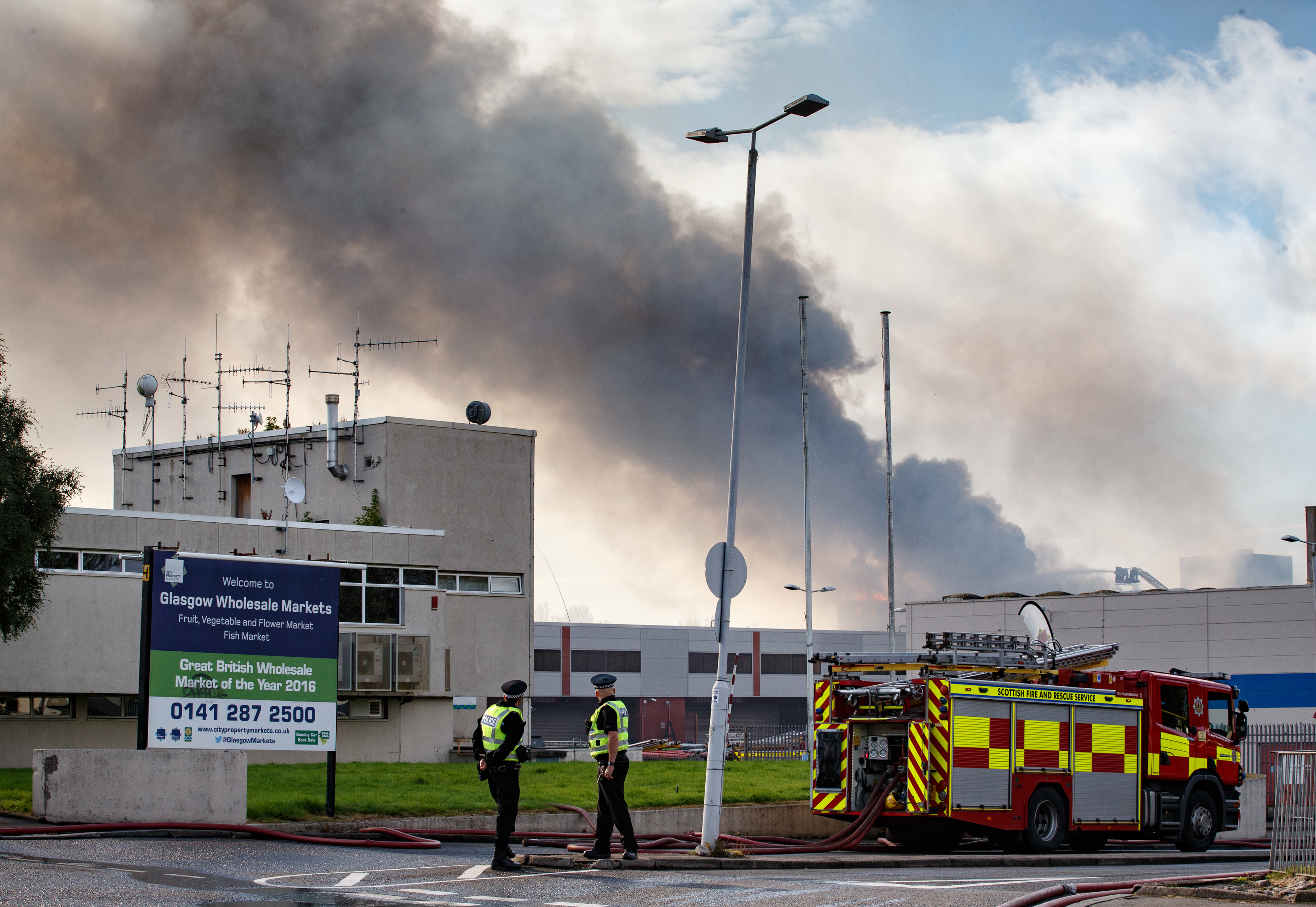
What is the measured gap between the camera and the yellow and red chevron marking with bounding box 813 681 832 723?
19.3 m

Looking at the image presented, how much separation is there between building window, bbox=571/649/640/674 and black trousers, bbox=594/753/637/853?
66.7 metres

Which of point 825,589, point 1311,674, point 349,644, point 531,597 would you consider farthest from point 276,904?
point 1311,674

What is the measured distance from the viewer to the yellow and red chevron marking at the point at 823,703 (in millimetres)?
19312

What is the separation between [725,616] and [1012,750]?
17.3ft

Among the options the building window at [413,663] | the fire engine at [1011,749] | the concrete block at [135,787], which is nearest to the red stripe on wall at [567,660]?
the building window at [413,663]

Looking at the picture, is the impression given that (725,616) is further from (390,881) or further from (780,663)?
(780,663)

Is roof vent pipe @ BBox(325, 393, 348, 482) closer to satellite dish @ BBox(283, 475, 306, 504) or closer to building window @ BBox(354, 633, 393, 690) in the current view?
satellite dish @ BBox(283, 475, 306, 504)

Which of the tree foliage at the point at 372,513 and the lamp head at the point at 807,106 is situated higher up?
the lamp head at the point at 807,106

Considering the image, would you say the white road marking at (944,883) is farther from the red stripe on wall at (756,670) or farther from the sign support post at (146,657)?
the red stripe on wall at (756,670)

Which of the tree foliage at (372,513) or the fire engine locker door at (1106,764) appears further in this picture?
the tree foliage at (372,513)

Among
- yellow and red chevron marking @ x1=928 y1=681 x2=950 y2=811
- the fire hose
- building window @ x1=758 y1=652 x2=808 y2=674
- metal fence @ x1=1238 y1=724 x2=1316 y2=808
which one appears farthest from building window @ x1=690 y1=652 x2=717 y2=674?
the fire hose

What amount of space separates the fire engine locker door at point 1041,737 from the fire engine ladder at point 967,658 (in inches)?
26.3

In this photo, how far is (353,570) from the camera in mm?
33406

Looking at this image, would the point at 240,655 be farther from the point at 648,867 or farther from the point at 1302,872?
the point at 1302,872
